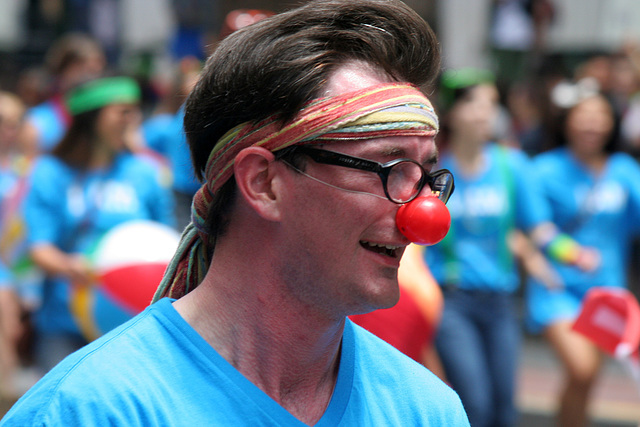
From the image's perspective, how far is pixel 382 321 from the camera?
10.7ft

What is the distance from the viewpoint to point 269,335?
1.83 m

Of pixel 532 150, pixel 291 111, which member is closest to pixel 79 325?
pixel 291 111

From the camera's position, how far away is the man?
174 cm

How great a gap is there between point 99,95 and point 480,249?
230cm

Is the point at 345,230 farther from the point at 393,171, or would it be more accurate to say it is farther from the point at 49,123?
the point at 49,123

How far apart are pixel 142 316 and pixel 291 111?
0.47 m

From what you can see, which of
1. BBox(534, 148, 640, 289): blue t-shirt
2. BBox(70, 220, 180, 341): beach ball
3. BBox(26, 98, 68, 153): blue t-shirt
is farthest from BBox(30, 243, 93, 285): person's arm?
BBox(26, 98, 68, 153): blue t-shirt

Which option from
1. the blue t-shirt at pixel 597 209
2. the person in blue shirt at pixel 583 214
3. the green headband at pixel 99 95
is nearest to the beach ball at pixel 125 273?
the green headband at pixel 99 95

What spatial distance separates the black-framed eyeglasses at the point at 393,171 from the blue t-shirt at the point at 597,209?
4187mm

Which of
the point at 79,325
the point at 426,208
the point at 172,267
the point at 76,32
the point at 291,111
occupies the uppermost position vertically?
the point at 291,111

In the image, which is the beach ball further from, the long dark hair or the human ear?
the human ear

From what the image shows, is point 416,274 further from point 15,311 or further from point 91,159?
point 15,311

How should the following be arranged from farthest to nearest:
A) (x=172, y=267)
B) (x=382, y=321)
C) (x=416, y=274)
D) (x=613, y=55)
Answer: (x=613, y=55) < (x=416, y=274) < (x=382, y=321) < (x=172, y=267)

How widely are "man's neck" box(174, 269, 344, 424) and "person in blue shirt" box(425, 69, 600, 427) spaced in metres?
3.24
